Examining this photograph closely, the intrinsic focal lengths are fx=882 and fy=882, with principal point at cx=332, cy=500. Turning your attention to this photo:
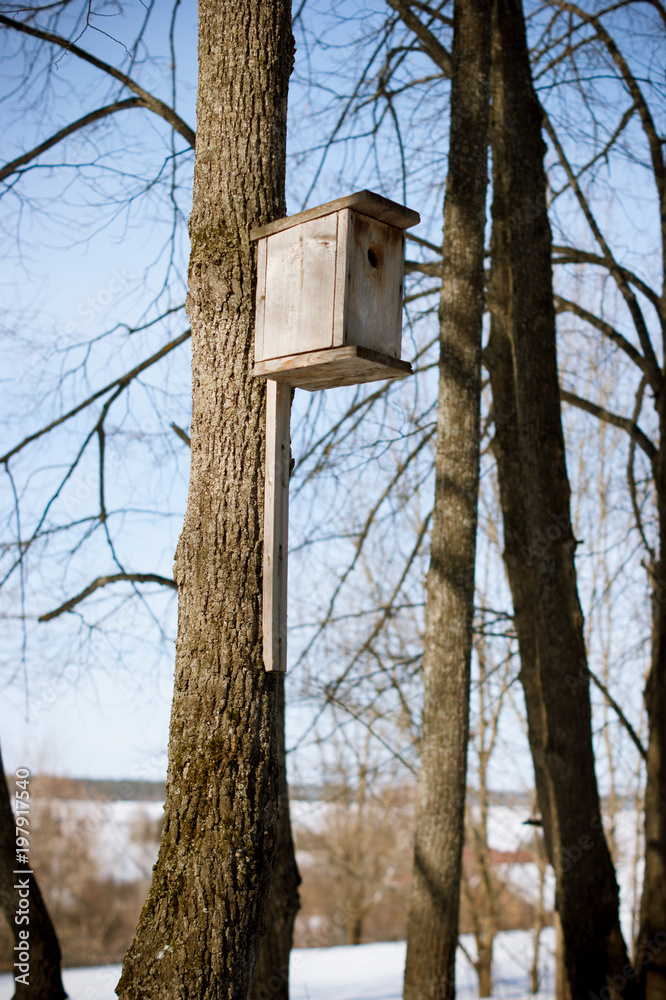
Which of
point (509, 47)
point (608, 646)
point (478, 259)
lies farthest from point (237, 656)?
point (608, 646)

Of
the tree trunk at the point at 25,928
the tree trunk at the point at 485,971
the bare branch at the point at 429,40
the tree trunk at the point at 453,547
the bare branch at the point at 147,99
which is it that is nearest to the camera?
the tree trunk at the point at 25,928

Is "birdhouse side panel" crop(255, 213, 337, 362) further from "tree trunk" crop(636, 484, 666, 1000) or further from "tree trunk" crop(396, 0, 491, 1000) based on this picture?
"tree trunk" crop(636, 484, 666, 1000)

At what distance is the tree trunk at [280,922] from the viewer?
3707 mm

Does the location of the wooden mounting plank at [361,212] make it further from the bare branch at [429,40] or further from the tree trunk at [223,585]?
the bare branch at [429,40]

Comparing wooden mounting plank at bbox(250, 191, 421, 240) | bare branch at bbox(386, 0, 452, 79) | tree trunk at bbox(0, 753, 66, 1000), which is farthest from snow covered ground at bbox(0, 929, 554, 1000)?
bare branch at bbox(386, 0, 452, 79)

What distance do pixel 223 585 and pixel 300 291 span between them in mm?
821

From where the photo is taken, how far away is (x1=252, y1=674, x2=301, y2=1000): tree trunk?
3.71 meters

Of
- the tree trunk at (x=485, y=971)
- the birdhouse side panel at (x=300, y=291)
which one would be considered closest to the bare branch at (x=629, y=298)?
the birdhouse side panel at (x=300, y=291)

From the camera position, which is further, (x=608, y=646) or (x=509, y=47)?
(x=608, y=646)

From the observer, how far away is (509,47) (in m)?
5.32

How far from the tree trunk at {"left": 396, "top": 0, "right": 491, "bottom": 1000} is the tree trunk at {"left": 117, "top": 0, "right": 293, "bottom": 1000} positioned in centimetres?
200

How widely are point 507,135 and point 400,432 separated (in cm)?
189

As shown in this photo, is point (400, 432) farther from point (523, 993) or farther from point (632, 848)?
point (632, 848)

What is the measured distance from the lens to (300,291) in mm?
2396
